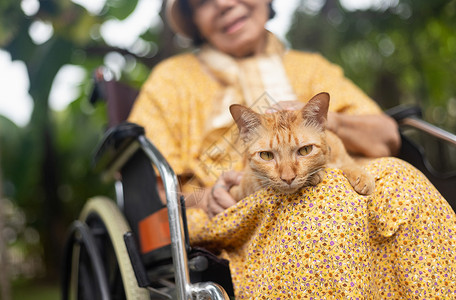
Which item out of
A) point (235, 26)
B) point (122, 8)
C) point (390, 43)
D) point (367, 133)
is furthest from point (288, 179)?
point (390, 43)

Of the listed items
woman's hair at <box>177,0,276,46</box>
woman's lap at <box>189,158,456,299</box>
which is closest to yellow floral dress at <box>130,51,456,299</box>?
woman's lap at <box>189,158,456,299</box>

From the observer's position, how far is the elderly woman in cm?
83

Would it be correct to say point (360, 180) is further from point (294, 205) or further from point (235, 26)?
point (235, 26)

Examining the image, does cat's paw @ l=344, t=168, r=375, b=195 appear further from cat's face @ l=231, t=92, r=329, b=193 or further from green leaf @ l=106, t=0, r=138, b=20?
green leaf @ l=106, t=0, r=138, b=20

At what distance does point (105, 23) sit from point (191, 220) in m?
1.64

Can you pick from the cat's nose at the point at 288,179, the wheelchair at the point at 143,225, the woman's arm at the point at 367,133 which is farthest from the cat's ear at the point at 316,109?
the wheelchair at the point at 143,225

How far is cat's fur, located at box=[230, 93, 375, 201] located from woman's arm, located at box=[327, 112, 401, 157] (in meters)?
0.23

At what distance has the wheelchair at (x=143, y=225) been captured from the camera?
3.25ft

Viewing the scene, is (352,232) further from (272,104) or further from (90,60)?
(90,60)

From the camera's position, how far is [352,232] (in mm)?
829

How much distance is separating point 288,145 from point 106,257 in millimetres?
1048

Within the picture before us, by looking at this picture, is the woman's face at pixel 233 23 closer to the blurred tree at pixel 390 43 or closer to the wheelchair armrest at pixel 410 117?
the wheelchair armrest at pixel 410 117

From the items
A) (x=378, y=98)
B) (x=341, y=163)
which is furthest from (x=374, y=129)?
(x=378, y=98)

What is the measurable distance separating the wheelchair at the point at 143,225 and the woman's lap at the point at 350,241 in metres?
0.12
